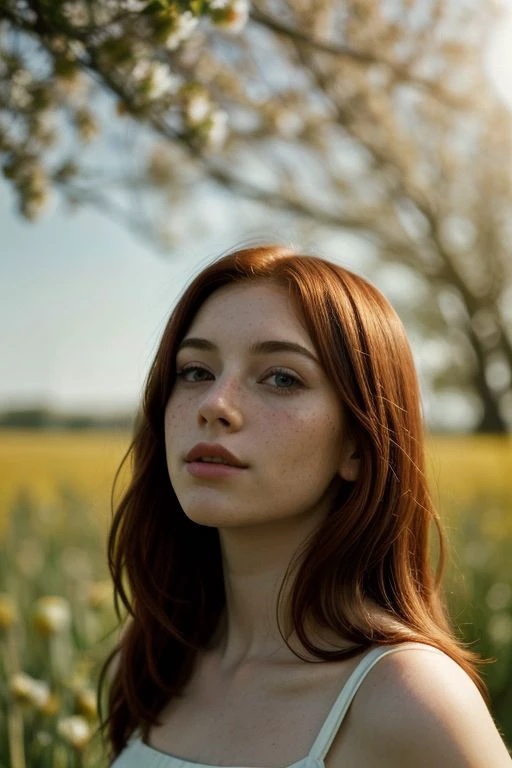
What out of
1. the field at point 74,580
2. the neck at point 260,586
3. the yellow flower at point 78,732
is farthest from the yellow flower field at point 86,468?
the neck at point 260,586

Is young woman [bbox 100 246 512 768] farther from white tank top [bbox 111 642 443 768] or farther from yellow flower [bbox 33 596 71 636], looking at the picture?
yellow flower [bbox 33 596 71 636]

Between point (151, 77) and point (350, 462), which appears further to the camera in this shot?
point (151, 77)

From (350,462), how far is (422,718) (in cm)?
49

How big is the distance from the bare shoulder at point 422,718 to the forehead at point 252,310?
0.60 metres

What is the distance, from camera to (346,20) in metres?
3.59

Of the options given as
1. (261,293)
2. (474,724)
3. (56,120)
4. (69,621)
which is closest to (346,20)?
(56,120)

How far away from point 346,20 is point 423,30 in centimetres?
38

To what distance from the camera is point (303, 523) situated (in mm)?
1792

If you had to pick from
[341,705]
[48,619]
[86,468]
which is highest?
[341,705]

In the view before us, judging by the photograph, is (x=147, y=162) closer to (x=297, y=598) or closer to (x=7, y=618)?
(x=7, y=618)

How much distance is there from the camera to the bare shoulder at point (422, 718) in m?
1.42

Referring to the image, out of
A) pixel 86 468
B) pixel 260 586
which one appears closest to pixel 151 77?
pixel 260 586

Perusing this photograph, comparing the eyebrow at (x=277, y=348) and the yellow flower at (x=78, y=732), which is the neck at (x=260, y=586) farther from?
the yellow flower at (x=78, y=732)

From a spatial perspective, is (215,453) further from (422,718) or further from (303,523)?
(422,718)
